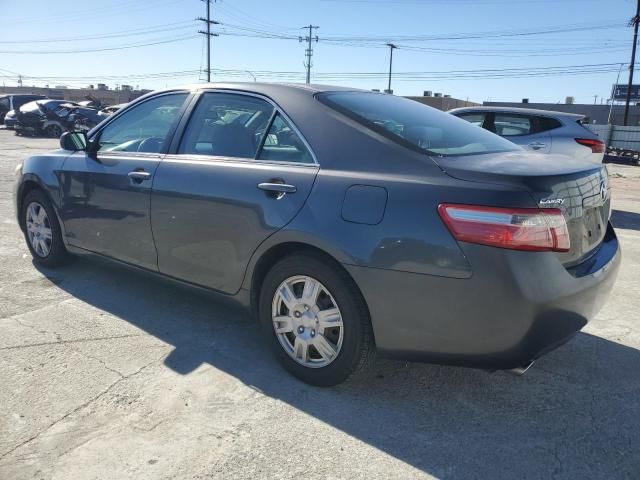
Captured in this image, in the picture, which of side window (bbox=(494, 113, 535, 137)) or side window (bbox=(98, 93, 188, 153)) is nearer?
side window (bbox=(98, 93, 188, 153))

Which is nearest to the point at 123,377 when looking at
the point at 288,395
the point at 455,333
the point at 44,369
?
the point at 44,369

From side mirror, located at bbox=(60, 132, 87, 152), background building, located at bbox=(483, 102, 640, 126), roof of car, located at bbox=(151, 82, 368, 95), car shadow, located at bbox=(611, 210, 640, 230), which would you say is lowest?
car shadow, located at bbox=(611, 210, 640, 230)

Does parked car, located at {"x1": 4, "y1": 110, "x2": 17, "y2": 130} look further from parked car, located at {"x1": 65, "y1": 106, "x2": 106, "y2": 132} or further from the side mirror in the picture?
the side mirror

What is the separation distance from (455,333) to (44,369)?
91.1 inches

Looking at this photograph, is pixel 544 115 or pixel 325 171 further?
pixel 544 115

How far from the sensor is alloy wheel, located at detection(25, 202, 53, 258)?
4727mm

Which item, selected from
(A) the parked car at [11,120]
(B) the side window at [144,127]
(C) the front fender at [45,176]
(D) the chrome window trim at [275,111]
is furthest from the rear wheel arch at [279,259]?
(A) the parked car at [11,120]

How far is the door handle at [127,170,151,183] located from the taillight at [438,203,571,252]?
2.14 metres

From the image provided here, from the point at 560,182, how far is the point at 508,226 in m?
0.40

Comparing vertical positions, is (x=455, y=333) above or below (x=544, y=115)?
below

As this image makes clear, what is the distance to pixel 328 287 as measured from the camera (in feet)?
9.06

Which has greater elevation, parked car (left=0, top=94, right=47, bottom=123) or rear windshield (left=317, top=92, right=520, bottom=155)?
parked car (left=0, top=94, right=47, bottom=123)

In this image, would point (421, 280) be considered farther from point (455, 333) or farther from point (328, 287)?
point (328, 287)

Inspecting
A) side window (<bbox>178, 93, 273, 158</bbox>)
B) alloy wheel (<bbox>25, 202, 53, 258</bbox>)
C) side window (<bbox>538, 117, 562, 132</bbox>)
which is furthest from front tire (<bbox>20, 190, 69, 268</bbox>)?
side window (<bbox>538, 117, 562, 132</bbox>)
